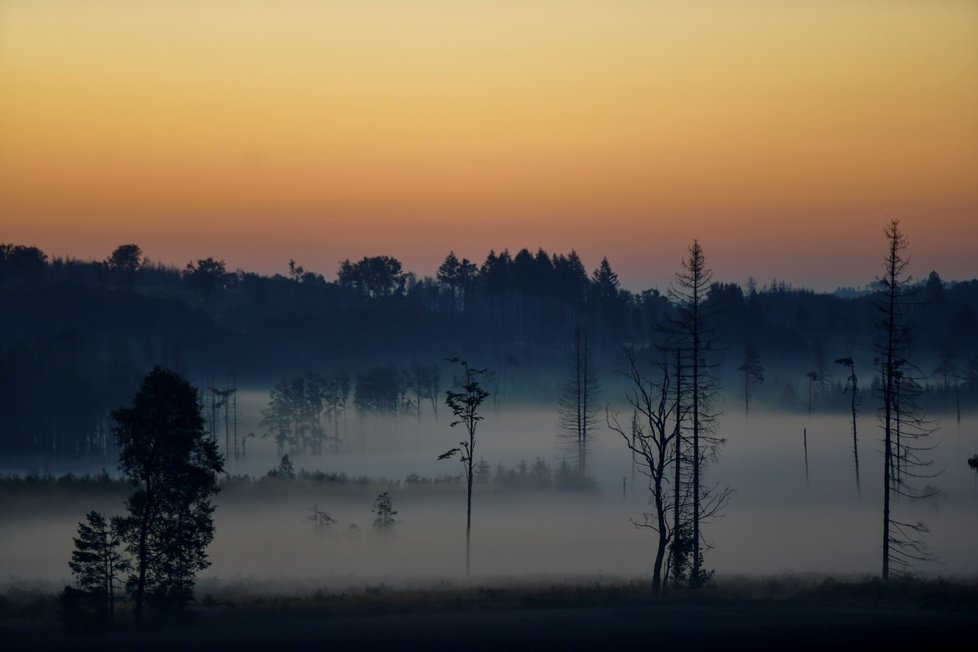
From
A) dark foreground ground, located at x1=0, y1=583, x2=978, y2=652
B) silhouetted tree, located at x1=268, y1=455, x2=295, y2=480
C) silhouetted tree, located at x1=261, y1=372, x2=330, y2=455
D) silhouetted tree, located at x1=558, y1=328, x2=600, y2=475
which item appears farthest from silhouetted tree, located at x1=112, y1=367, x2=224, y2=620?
silhouetted tree, located at x1=261, y1=372, x2=330, y2=455

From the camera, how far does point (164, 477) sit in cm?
3656

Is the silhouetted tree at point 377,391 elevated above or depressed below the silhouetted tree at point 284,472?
above

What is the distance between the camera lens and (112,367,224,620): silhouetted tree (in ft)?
118

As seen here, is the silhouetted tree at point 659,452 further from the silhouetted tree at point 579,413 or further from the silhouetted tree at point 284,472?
the silhouetted tree at point 284,472

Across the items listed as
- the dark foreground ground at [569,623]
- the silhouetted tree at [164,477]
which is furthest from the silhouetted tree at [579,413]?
the silhouetted tree at [164,477]

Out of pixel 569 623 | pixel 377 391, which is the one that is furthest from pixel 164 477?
pixel 377 391

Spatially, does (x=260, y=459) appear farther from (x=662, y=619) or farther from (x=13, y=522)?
(x=662, y=619)

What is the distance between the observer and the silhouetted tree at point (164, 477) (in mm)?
36094

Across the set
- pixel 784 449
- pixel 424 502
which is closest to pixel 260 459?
pixel 424 502

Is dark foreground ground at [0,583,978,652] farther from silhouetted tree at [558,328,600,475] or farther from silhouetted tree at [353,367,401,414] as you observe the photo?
silhouetted tree at [353,367,401,414]

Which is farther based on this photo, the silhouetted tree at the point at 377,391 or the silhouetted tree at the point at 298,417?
the silhouetted tree at the point at 377,391

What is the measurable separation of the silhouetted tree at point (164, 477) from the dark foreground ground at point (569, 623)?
196 cm

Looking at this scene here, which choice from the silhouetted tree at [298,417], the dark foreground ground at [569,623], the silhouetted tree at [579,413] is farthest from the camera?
the silhouetted tree at [298,417]

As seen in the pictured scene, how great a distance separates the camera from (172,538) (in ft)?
120
